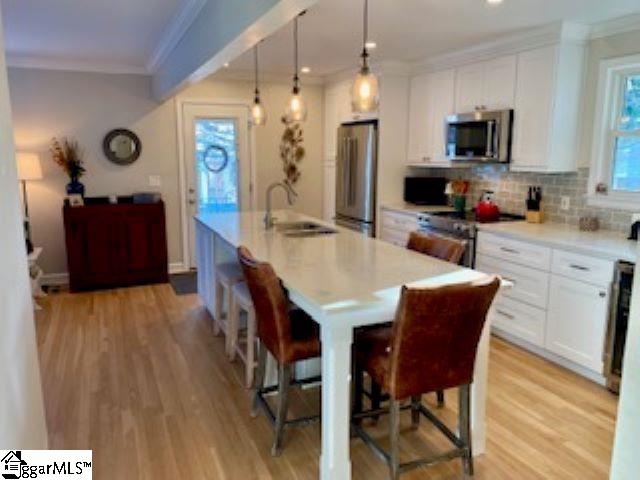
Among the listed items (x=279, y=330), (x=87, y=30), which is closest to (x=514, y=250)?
(x=279, y=330)

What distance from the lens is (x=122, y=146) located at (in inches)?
226

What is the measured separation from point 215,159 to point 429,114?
2.78 metres

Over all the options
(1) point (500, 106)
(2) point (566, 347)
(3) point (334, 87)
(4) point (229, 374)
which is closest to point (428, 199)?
(1) point (500, 106)

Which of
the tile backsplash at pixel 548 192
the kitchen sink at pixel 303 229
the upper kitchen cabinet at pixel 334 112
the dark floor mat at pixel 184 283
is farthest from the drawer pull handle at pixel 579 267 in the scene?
the dark floor mat at pixel 184 283

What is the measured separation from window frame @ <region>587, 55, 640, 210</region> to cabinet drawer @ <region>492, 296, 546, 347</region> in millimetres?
1009

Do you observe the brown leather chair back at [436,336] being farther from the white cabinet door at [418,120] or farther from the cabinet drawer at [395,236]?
the white cabinet door at [418,120]

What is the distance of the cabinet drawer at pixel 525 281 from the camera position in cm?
353

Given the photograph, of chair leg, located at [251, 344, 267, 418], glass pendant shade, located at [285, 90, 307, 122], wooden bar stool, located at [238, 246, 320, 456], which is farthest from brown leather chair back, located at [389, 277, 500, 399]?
glass pendant shade, located at [285, 90, 307, 122]

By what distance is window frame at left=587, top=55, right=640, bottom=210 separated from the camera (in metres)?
3.57

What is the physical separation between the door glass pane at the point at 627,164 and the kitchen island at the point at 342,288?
192 centimetres

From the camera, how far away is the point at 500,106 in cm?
422

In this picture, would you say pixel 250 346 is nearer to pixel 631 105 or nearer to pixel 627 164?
pixel 627 164

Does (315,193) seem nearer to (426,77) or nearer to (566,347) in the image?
(426,77)

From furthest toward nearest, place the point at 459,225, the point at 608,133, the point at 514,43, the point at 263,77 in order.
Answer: the point at 263,77 → the point at 459,225 → the point at 514,43 → the point at 608,133
